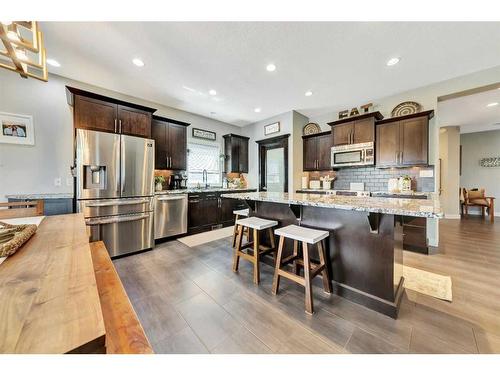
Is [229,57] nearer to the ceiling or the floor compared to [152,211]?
nearer to the ceiling

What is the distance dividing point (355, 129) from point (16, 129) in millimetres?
5681

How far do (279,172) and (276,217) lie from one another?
104 inches

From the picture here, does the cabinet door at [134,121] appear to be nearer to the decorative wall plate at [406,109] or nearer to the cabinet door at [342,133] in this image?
the cabinet door at [342,133]

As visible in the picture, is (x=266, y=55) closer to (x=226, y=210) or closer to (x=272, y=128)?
(x=272, y=128)

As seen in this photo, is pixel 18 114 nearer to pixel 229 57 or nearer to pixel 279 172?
pixel 229 57

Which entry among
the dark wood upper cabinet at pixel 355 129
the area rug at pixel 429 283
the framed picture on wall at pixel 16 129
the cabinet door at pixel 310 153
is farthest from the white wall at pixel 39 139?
the area rug at pixel 429 283

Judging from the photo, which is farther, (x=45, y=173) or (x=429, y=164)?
(x=429, y=164)

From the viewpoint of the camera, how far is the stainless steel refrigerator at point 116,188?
8.50 feet

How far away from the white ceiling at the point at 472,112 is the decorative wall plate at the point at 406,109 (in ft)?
3.52

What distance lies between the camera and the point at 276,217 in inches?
95.2

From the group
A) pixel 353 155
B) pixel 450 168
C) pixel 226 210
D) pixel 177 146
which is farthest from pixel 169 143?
pixel 450 168

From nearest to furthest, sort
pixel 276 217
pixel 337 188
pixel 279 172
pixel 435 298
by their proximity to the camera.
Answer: pixel 435 298
pixel 276 217
pixel 337 188
pixel 279 172
